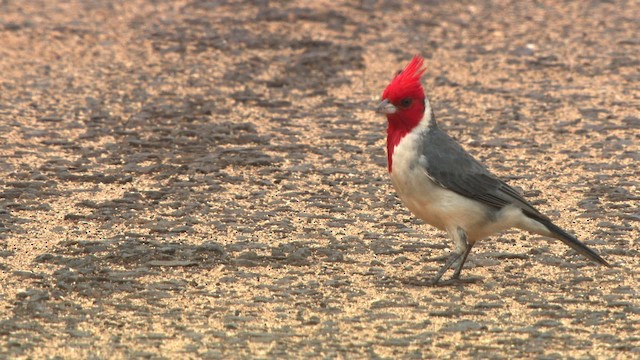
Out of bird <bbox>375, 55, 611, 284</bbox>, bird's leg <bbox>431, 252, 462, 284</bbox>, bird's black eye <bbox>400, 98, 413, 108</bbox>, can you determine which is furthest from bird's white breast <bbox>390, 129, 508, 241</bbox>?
bird's black eye <bbox>400, 98, 413, 108</bbox>

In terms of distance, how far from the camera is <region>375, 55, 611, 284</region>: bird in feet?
17.8

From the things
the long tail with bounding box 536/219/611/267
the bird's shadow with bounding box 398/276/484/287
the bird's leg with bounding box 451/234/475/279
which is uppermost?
the long tail with bounding box 536/219/611/267

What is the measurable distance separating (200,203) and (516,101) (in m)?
2.92

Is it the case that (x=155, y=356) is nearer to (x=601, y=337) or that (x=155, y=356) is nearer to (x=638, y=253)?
(x=601, y=337)

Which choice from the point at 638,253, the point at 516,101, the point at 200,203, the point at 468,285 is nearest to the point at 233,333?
the point at 468,285

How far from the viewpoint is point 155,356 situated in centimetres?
438

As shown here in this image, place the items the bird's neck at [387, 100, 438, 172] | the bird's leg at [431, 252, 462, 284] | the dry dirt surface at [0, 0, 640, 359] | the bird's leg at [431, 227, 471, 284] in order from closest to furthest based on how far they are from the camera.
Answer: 1. the dry dirt surface at [0, 0, 640, 359]
2. the bird's leg at [431, 252, 462, 284]
3. the bird's leg at [431, 227, 471, 284]
4. the bird's neck at [387, 100, 438, 172]

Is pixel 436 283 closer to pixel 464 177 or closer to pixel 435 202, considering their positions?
pixel 435 202

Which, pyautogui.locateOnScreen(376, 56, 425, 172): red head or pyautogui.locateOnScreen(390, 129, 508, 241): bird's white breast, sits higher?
pyautogui.locateOnScreen(376, 56, 425, 172): red head

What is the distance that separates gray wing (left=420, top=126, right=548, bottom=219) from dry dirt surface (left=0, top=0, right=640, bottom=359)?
0.35 m

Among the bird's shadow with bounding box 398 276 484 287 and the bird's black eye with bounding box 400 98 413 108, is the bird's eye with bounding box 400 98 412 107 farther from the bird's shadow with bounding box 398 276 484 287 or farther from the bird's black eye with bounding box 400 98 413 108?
the bird's shadow with bounding box 398 276 484 287

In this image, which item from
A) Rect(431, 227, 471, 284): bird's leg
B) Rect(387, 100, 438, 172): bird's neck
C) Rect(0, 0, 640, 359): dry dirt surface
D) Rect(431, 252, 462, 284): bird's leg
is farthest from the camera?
Rect(387, 100, 438, 172): bird's neck

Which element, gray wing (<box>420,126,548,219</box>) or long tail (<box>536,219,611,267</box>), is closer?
long tail (<box>536,219,611,267</box>)

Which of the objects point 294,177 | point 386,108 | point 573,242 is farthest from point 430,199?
point 294,177
